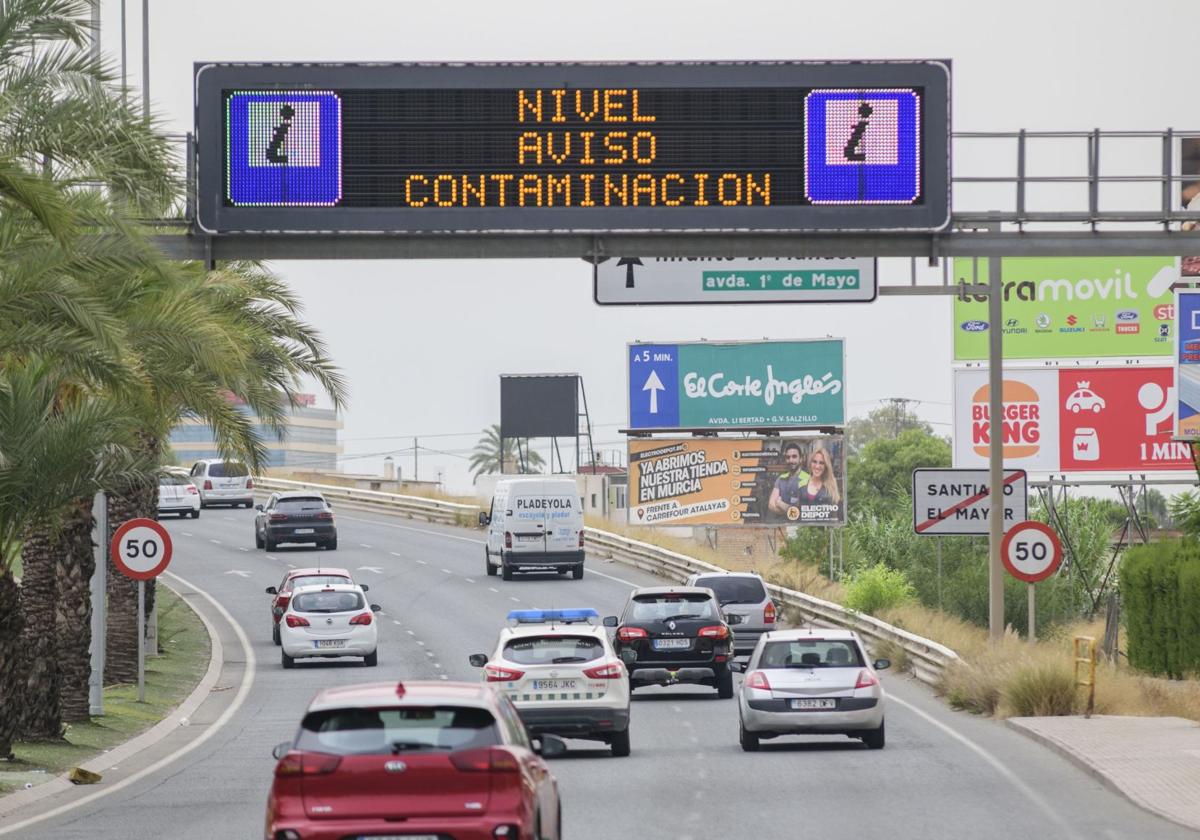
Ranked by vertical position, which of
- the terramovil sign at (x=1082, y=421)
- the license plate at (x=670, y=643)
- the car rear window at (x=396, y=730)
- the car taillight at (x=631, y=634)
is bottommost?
the license plate at (x=670, y=643)

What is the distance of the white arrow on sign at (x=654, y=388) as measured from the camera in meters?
79.5

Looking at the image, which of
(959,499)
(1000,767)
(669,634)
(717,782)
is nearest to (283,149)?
(717,782)

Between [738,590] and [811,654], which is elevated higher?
[811,654]

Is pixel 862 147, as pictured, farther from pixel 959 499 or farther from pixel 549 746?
pixel 959 499

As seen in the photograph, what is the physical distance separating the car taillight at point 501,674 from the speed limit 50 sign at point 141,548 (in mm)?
8327

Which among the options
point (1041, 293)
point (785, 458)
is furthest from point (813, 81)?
point (785, 458)

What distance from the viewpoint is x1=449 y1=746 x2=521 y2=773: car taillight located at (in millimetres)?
12461

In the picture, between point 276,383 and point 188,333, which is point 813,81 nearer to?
point 188,333

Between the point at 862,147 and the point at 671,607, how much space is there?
42.4ft

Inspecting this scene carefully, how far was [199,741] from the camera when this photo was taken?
2803cm

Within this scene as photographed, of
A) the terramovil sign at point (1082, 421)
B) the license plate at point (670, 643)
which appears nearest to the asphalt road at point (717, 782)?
the license plate at point (670, 643)

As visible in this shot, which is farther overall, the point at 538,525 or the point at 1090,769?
the point at 538,525

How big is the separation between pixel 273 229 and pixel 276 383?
21.0 m

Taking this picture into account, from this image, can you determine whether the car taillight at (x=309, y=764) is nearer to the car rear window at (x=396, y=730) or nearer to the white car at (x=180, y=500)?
the car rear window at (x=396, y=730)
